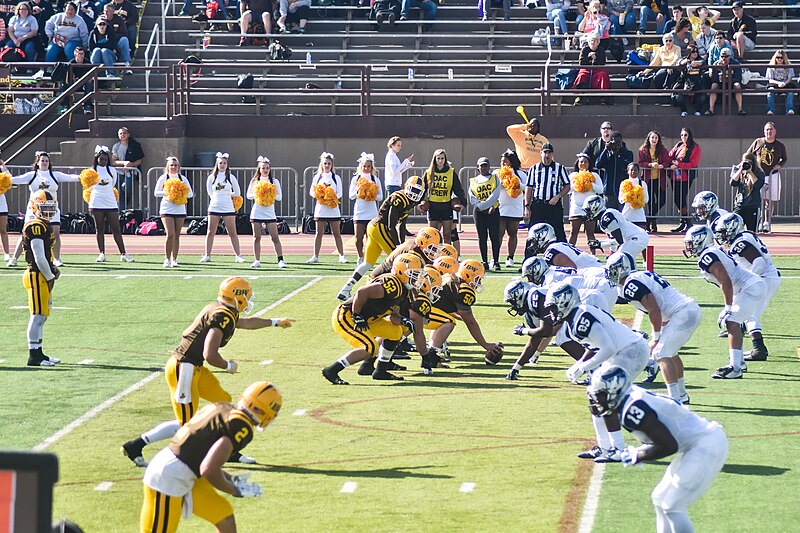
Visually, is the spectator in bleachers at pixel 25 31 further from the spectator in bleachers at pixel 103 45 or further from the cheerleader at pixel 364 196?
the cheerleader at pixel 364 196

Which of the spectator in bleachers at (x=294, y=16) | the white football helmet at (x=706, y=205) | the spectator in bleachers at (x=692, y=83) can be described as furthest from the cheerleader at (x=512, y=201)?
the spectator in bleachers at (x=294, y=16)

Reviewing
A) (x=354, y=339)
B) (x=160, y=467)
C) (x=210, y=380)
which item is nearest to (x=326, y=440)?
(x=210, y=380)

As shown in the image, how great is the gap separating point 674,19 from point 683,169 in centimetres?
498

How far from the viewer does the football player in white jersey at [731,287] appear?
42.1 ft

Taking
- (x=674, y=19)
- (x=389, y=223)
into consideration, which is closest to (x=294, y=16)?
(x=674, y=19)

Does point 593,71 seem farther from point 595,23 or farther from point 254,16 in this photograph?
point 254,16

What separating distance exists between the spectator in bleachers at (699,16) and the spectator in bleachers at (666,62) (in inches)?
37.6

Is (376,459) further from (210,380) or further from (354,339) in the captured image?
(354,339)

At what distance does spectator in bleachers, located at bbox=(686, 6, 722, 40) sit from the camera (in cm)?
2907

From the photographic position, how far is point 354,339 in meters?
12.9

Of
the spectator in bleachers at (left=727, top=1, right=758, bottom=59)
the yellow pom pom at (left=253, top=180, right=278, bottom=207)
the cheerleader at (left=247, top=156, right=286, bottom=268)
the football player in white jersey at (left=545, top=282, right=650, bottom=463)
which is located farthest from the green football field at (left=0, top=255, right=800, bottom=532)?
the spectator in bleachers at (left=727, top=1, right=758, bottom=59)

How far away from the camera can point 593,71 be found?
94.0 ft

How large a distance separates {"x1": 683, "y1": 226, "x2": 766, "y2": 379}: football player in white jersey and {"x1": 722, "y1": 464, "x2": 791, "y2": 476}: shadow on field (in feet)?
11.7

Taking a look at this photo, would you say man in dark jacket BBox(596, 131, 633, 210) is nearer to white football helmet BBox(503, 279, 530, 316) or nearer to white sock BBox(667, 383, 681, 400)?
white football helmet BBox(503, 279, 530, 316)
